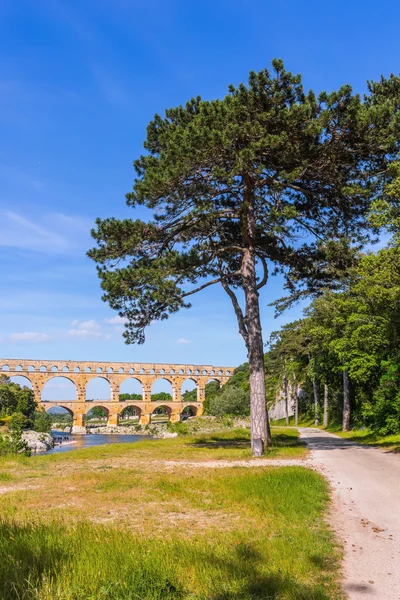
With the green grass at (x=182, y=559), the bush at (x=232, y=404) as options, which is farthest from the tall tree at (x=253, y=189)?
the bush at (x=232, y=404)

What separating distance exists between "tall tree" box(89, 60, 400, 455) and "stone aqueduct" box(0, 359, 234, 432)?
69.6m

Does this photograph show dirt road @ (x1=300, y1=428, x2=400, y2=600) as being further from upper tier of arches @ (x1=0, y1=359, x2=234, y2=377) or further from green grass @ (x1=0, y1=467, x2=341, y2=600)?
upper tier of arches @ (x1=0, y1=359, x2=234, y2=377)

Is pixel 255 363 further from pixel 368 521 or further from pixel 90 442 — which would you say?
pixel 90 442

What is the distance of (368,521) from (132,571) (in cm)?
407

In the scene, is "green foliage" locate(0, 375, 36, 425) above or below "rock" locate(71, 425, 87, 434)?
above

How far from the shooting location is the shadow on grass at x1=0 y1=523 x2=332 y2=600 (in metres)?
3.29

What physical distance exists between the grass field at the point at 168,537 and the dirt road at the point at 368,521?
0.23 meters

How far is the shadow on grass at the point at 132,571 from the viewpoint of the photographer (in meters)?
3.29

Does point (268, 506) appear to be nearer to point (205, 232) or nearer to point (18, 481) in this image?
point (18, 481)

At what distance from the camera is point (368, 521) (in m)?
6.23

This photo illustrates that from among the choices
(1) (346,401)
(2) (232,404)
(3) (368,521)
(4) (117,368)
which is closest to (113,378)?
(4) (117,368)

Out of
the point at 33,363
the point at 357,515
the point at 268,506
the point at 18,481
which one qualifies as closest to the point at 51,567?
the point at 268,506

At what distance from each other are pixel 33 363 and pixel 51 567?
267 ft

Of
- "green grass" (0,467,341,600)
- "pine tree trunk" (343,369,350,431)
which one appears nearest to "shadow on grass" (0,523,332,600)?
"green grass" (0,467,341,600)
